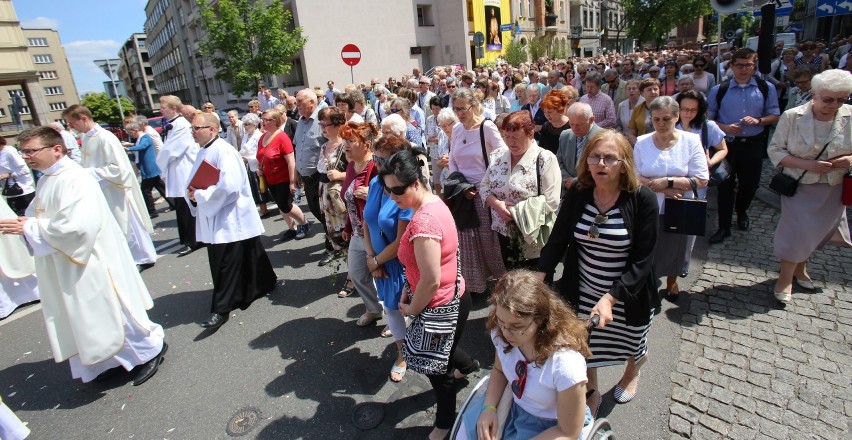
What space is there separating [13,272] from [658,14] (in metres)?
55.1

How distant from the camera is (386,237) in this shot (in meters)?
Result: 3.17

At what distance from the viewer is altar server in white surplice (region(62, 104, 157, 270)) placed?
216 inches

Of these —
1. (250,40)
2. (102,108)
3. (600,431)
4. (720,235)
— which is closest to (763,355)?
(600,431)

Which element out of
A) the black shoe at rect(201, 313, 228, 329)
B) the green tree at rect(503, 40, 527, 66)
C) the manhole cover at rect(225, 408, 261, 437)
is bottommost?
the manhole cover at rect(225, 408, 261, 437)

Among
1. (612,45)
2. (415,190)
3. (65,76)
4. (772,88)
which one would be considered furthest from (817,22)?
(65,76)

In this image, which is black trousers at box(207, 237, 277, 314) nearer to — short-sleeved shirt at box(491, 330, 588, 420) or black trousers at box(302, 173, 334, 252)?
black trousers at box(302, 173, 334, 252)

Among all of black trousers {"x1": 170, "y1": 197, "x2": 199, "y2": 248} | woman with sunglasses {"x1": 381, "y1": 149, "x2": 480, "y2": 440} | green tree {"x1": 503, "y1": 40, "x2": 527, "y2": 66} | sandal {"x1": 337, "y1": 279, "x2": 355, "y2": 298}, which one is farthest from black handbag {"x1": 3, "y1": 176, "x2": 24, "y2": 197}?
green tree {"x1": 503, "y1": 40, "x2": 527, "y2": 66}

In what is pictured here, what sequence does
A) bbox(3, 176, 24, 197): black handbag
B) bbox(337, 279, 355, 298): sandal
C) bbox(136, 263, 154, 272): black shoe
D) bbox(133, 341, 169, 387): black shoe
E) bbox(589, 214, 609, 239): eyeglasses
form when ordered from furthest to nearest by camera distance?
1. bbox(3, 176, 24, 197): black handbag
2. bbox(136, 263, 154, 272): black shoe
3. bbox(337, 279, 355, 298): sandal
4. bbox(133, 341, 169, 387): black shoe
5. bbox(589, 214, 609, 239): eyeglasses

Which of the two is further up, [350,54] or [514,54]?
[514,54]

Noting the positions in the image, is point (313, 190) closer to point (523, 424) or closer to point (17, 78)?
point (523, 424)

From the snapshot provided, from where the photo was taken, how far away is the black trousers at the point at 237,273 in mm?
4559

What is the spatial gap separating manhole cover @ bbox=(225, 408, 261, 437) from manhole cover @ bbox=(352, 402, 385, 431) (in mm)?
736

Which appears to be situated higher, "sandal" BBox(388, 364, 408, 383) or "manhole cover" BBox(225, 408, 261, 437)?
"sandal" BBox(388, 364, 408, 383)

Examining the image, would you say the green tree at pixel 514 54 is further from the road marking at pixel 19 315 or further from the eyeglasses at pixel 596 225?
the eyeglasses at pixel 596 225
